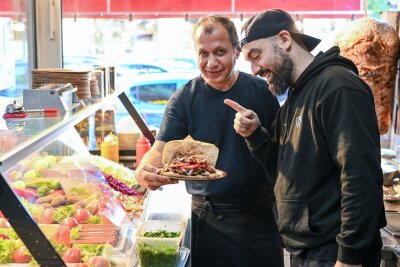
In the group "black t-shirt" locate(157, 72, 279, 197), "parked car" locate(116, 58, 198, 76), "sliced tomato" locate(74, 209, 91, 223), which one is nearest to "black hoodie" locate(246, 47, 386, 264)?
"black t-shirt" locate(157, 72, 279, 197)

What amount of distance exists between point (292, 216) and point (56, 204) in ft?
4.29

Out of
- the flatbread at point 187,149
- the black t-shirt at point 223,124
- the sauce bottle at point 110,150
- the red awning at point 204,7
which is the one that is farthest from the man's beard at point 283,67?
the red awning at point 204,7

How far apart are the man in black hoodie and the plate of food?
0.48m

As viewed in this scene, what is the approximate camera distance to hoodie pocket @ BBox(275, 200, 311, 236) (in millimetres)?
2846

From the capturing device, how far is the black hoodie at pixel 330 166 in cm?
260

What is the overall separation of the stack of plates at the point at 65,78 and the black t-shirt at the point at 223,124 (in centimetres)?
56

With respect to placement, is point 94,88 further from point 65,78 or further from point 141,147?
point 141,147

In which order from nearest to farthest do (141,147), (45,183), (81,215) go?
1. (81,215)
2. (45,183)
3. (141,147)

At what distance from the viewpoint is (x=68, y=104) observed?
3.54 metres

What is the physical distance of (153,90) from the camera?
7.56 metres

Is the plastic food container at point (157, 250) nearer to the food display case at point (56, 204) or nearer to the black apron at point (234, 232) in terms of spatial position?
the food display case at point (56, 204)

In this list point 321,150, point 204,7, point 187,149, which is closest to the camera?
point 321,150

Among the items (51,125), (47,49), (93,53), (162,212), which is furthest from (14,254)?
(93,53)

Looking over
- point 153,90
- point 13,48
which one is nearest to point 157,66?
point 153,90
